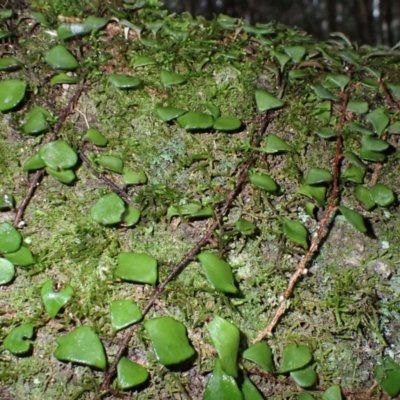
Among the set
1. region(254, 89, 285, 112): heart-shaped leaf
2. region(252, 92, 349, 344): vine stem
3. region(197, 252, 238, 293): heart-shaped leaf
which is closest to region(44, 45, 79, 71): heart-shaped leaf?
region(254, 89, 285, 112): heart-shaped leaf

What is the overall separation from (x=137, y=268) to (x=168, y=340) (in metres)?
0.17

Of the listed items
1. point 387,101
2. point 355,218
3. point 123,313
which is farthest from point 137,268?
point 387,101

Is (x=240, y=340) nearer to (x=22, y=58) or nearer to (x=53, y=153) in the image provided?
(x=53, y=153)

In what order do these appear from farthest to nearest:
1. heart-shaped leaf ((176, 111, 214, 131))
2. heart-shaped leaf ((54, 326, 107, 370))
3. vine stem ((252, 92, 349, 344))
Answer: heart-shaped leaf ((176, 111, 214, 131)) < vine stem ((252, 92, 349, 344)) < heart-shaped leaf ((54, 326, 107, 370))

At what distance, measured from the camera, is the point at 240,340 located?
101cm

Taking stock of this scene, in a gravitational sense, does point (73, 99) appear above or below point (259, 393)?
above

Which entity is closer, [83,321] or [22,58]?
[83,321]

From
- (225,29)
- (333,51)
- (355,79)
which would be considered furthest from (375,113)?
(225,29)

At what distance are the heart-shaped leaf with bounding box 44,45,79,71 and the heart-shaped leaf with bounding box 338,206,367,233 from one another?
2.69 feet

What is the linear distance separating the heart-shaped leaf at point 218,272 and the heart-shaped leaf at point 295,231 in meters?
0.18

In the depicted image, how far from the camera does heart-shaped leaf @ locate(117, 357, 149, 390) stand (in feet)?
3.08

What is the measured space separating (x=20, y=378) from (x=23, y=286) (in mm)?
194

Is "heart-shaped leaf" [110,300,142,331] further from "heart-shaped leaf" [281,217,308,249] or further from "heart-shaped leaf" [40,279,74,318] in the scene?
"heart-shaped leaf" [281,217,308,249]

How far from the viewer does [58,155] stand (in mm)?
1096
